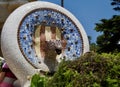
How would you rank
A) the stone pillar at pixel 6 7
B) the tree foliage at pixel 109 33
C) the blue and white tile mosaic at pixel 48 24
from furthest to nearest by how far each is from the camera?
the tree foliage at pixel 109 33 < the stone pillar at pixel 6 7 < the blue and white tile mosaic at pixel 48 24

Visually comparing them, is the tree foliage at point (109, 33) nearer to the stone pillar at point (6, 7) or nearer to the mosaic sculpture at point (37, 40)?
the stone pillar at point (6, 7)

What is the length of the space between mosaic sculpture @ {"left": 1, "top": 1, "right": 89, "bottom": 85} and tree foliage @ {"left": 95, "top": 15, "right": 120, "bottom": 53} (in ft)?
43.2

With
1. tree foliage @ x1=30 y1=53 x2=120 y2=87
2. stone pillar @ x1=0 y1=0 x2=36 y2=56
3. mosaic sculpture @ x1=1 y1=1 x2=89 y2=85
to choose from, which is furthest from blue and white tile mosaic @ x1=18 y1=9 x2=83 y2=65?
stone pillar @ x1=0 y1=0 x2=36 y2=56

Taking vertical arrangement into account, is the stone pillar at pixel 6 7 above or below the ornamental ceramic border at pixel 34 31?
above

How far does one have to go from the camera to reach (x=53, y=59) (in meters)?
6.18

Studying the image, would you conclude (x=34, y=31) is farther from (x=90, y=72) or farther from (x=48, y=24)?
(x=90, y=72)

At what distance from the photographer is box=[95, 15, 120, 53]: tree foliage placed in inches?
792

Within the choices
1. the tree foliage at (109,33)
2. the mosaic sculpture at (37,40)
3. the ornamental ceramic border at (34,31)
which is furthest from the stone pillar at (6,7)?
the tree foliage at (109,33)

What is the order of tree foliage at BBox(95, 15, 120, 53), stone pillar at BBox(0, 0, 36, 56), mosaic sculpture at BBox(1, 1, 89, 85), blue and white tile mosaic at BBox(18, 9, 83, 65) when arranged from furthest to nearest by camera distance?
tree foliage at BBox(95, 15, 120, 53), stone pillar at BBox(0, 0, 36, 56), blue and white tile mosaic at BBox(18, 9, 83, 65), mosaic sculpture at BBox(1, 1, 89, 85)

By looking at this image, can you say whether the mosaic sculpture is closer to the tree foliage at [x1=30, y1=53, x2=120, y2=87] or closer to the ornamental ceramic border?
the ornamental ceramic border

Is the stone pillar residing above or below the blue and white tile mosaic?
above

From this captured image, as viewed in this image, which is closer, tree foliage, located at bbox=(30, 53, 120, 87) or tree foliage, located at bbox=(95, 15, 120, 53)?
tree foliage, located at bbox=(30, 53, 120, 87)

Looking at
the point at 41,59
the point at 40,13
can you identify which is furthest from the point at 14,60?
the point at 40,13

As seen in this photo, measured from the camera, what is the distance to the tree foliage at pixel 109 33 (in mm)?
20111
